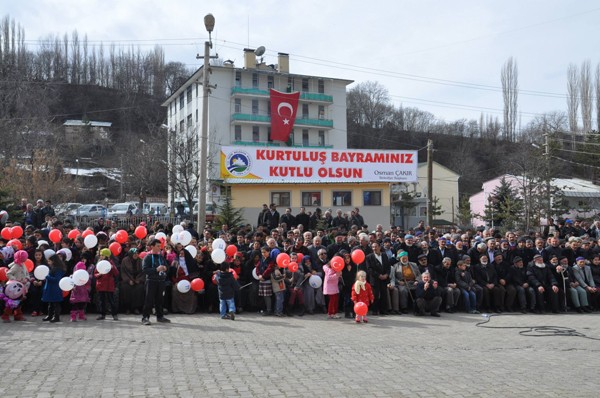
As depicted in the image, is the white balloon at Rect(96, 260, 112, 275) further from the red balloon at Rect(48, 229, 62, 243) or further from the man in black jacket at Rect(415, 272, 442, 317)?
the man in black jacket at Rect(415, 272, 442, 317)

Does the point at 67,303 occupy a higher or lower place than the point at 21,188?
lower

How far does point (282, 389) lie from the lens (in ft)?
22.4

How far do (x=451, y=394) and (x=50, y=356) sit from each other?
5.70 meters

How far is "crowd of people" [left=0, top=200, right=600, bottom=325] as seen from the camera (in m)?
11.8

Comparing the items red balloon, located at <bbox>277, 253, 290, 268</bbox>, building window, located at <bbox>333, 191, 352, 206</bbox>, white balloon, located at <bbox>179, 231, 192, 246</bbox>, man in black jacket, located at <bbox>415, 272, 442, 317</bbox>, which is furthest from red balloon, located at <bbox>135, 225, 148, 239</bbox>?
Result: building window, located at <bbox>333, 191, 352, 206</bbox>

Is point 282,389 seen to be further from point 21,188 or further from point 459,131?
point 459,131

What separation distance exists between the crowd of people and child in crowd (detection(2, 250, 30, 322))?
0.02 meters

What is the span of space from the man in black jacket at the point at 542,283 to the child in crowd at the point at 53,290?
11693 millimetres

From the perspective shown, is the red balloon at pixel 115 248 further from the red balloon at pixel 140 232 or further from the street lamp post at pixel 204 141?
the street lamp post at pixel 204 141

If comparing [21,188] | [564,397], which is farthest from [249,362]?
[21,188]

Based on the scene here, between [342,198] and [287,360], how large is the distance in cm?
2302

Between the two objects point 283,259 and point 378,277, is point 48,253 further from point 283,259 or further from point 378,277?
point 378,277

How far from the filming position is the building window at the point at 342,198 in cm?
3103

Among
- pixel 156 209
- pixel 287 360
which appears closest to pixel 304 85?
pixel 156 209
